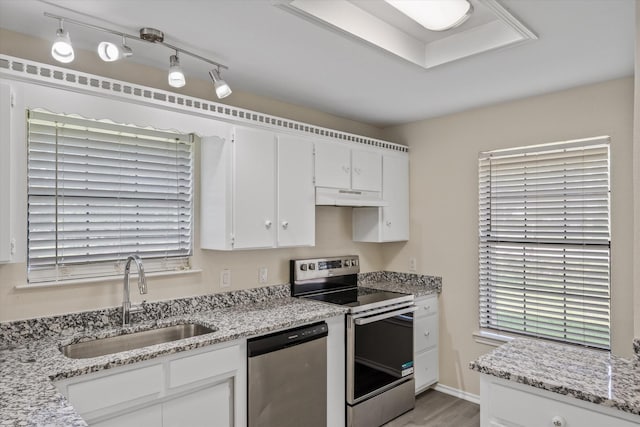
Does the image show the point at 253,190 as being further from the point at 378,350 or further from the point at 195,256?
the point at 378,350

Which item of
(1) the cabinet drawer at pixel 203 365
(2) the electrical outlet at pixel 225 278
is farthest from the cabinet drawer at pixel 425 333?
(1) the cabinet drawer at pixel 203 365

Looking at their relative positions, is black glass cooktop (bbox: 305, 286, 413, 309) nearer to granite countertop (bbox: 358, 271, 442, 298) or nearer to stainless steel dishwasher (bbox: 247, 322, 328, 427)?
granite countertop (bbox: 358, 271, 442, 298)

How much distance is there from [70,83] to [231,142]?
2.95ft

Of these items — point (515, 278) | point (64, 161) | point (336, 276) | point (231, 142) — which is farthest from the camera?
point (336, 276)

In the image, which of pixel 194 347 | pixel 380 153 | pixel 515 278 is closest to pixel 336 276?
pixel 380 153

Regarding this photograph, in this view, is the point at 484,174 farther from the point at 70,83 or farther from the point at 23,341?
the point at 23,341

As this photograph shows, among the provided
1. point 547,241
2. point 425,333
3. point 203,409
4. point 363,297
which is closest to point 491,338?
point 425,333

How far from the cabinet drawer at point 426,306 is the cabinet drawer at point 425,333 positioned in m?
0.04

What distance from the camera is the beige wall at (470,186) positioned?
8.68 feet

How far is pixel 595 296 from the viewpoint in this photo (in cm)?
274

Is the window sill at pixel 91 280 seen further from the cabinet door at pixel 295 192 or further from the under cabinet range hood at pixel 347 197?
the under cabinet range hood at pixel 347 197

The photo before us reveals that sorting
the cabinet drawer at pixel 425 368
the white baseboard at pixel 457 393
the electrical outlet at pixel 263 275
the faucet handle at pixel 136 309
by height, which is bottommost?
the white baseboard at pixel 457 393

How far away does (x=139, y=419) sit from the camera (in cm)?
183

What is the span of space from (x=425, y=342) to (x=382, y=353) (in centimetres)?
66
